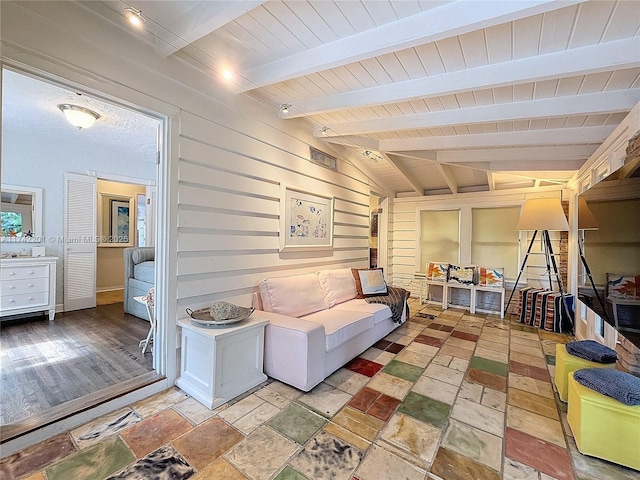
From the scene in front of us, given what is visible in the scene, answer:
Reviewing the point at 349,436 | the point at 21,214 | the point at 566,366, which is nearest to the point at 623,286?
the point at 566,366

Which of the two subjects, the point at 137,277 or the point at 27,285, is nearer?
the point at 27,285

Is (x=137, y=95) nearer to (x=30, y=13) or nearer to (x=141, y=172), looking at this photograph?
(x=30, y=13)

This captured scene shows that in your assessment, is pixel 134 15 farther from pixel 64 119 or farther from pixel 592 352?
pixel 592 352

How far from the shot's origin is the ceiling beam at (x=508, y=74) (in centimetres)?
168

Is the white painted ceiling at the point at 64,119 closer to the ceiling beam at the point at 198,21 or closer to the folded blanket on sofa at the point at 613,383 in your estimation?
the ceiling beam at the point at 198,21

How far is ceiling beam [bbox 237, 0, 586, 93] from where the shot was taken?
1390 mm

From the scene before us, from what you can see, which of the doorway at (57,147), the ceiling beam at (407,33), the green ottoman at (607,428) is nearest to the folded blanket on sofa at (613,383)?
the green ottoman at (607,428)

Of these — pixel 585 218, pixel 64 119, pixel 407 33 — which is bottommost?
pixel 585 218

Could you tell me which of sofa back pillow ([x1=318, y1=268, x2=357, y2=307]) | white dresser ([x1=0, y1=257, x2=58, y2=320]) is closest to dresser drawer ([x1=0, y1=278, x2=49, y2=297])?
white dresser ([x1=0, y1=257, x2=58, y2=320])

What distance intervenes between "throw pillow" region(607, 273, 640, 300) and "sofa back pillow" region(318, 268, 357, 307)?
245 centimetres

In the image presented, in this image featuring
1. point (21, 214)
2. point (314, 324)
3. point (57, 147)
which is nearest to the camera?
point (314, 324)

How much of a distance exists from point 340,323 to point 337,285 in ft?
3.28

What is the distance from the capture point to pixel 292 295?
2932mm

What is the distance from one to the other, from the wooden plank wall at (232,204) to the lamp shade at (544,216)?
128 inches
